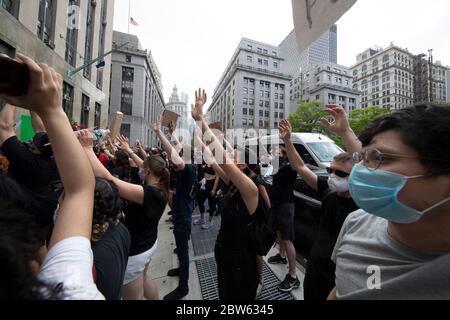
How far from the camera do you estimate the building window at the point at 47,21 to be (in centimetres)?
1211

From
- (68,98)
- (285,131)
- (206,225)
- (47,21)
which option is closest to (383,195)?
(285,131)

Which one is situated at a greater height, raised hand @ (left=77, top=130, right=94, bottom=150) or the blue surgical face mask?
raised hand @ (left=77, top=130, right=94, bottom=150)

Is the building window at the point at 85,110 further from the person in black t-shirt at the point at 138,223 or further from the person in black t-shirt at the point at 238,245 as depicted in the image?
the person in black t-shirt at the point at 238,245

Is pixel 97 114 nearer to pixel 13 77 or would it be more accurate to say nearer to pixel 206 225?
pixel 206 225

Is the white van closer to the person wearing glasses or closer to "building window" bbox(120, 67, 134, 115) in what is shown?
the person wearing glasses

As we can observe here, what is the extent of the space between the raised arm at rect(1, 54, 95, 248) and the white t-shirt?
0.18 feet

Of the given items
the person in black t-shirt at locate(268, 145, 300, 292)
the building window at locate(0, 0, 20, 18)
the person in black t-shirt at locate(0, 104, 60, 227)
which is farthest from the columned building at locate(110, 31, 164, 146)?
the person in black t-shirt at locate(268, 145, 300, 292)

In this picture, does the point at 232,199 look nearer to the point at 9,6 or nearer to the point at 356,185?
the point at 356,185

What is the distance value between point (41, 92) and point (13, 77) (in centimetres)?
9

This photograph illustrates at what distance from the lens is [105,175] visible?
2.02m

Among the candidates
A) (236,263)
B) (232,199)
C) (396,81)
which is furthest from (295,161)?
(396,81)

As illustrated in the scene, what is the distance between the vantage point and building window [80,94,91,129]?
17.9m

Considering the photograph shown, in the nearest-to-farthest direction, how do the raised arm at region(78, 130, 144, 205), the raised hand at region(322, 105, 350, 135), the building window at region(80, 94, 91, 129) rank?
the raised arm at region(78, 130, 144, 205) → the raised hand at region(322, 105, 350, 135) → the building window at region(80, 94, 91, 129)
